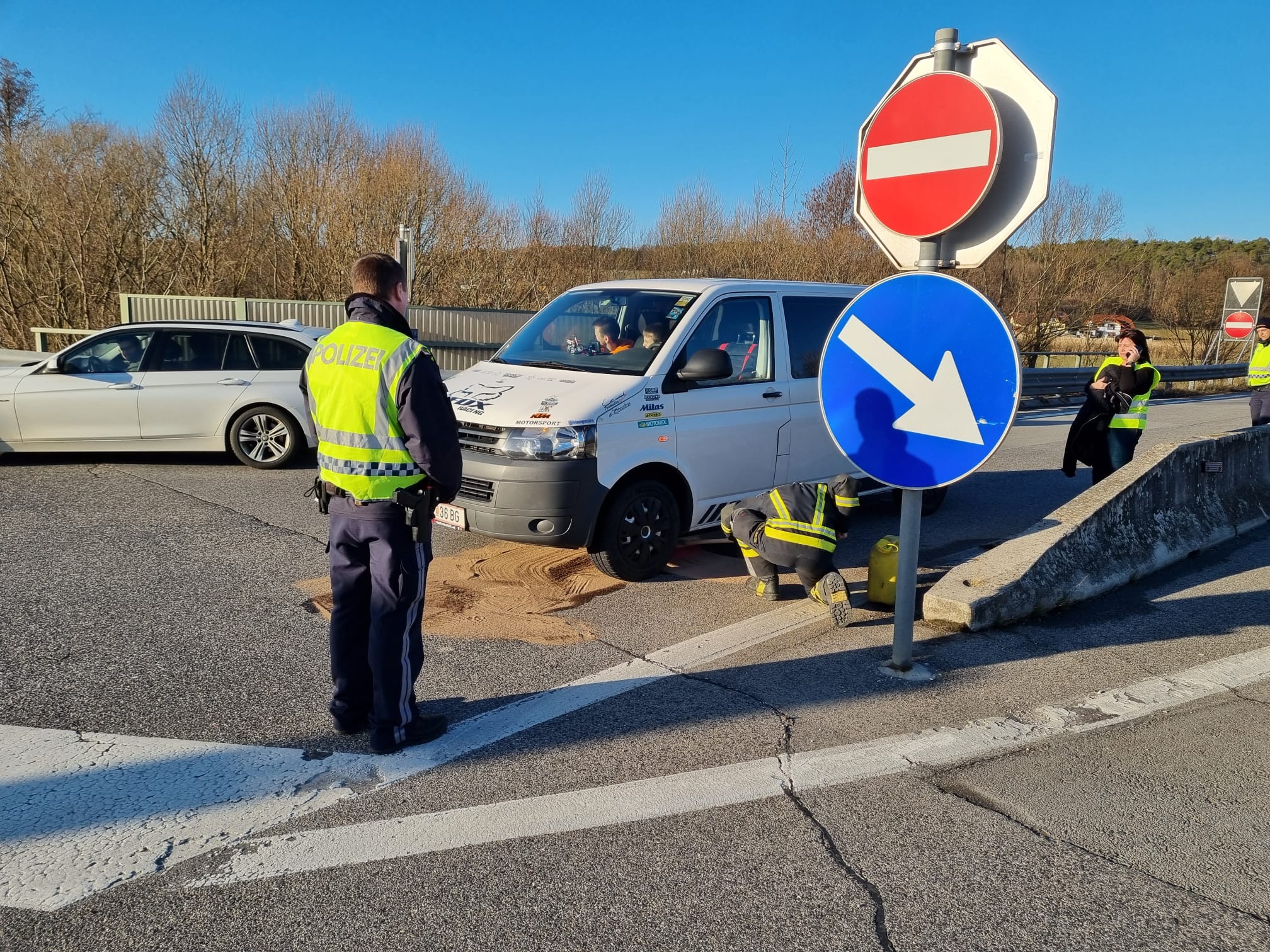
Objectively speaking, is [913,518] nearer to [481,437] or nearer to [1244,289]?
[481,437]

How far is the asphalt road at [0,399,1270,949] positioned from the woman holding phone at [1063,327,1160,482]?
254cm

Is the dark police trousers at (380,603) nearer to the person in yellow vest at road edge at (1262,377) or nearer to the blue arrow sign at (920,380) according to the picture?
the blue arrow sign at (920,380)

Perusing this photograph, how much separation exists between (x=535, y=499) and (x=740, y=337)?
2.17 metres

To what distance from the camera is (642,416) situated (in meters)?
6.06

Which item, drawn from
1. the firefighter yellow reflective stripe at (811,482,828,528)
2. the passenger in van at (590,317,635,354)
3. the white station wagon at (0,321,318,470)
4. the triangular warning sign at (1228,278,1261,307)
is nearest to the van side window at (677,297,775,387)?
the passenger in van at (590,317,635,354)

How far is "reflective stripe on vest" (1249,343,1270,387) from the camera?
11406 millimetres

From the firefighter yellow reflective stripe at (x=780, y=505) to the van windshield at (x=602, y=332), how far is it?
1198mm

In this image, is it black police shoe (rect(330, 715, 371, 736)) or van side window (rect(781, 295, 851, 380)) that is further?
van side window (rect(781, 295, 851, 380))

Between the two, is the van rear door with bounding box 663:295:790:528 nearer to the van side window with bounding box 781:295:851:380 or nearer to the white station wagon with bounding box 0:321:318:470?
the van side window with bounding box 781:295:851:380

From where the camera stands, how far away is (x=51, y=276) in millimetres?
24016

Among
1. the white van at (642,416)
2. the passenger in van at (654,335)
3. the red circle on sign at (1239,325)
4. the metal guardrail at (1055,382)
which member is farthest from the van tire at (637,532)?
the red circle on sign at (1239,325)

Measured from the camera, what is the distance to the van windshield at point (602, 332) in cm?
643

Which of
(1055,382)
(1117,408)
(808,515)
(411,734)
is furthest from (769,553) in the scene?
(1055,382)

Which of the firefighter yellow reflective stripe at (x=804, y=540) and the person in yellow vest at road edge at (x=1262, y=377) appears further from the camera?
the person in yellow vest at road edge at (x=1262, y=377)
